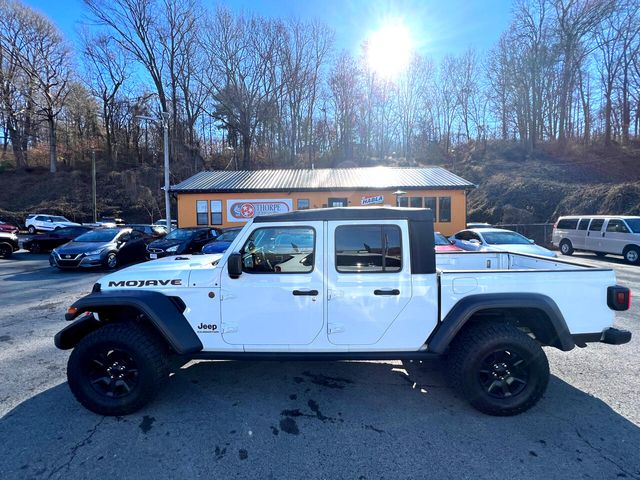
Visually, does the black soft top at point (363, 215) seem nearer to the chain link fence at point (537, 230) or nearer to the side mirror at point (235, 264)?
A: the side mirror at point (235, 264)

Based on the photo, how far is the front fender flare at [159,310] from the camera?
2.91 m

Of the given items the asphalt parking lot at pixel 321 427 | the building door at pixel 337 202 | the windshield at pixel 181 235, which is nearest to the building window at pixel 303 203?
the building door at pixel 337 202

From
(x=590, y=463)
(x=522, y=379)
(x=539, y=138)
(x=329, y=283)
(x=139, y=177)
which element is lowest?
(x=590, y=463)

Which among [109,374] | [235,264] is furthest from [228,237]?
[235,264]

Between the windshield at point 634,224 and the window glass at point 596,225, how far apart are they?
959 mm

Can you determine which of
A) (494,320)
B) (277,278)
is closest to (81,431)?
(277,278)

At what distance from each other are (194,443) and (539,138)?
44.1 meters

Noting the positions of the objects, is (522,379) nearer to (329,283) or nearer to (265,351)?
(329,283)

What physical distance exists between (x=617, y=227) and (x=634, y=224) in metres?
0.51

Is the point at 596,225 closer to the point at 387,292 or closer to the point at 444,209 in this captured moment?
the point at 444,209

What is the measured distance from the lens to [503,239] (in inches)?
438

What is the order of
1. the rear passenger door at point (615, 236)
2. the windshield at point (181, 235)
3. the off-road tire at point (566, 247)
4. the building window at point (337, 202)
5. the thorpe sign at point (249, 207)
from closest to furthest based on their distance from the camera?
1. the rear passenger door at point (615, 236)
2. the windshield at point (181, 235)
3. the off-road tire at point (566, 247)
4. the building window at point (337, 202)
5. the thorpe sign at point (249, 207)

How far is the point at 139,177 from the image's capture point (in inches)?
1565

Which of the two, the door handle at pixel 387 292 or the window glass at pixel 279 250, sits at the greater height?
the window glass at pixel 279 250
